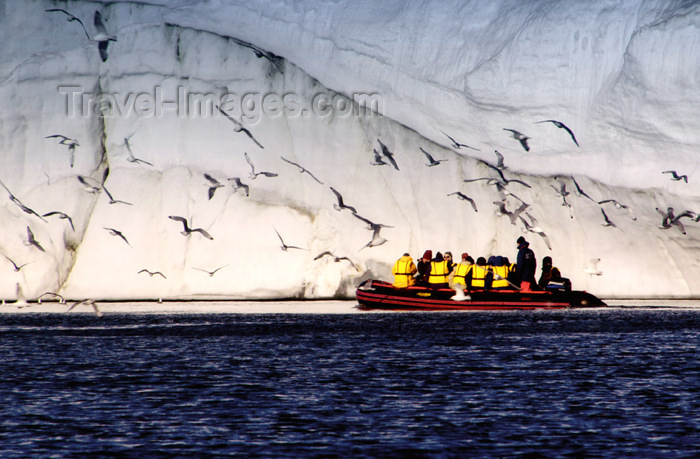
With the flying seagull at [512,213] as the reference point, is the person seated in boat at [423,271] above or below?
below

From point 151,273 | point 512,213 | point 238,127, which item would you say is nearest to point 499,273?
point 512,213

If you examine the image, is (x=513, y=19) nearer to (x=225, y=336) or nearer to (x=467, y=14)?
(x=467, y=14)

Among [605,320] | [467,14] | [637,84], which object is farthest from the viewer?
[467,14]

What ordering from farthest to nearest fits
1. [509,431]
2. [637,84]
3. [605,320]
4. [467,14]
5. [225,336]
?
[467,14] → [637,84] → [605,320] → [225,336] → [509,431]

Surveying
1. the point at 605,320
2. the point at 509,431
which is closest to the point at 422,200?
the point at 605,320

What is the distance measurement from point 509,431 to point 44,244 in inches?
1029

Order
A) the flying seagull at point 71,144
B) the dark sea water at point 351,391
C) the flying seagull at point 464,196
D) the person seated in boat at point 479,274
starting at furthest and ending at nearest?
the flying seagull at point 71,144 < the flying seagull at point 464,196 < the person seated in boat at point 479,274 < the dark sea water at point 351,391

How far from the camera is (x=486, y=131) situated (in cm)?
3494

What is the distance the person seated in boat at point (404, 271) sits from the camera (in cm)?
2950

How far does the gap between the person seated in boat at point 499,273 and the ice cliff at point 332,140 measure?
4.00 meters

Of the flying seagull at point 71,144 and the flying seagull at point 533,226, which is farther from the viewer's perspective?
the flying seagull at point 71,144

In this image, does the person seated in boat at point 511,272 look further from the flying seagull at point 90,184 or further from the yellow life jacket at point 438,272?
the flying seagull at point 90,184

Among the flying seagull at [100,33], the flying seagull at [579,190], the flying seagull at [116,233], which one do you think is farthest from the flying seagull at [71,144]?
the flying seagull at [579,190]

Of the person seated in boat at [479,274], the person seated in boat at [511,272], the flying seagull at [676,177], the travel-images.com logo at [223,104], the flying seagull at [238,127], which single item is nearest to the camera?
the person seated in boat at [479,274]
